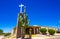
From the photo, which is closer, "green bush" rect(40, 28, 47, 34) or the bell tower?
the bell tower

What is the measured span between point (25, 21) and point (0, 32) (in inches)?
1627

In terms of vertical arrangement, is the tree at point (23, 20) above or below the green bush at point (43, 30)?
above

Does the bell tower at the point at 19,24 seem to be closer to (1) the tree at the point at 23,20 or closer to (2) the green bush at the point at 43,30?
(1) the tree at the point at 23,20

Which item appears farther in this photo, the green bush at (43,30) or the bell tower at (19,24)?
the green bush at (43,30)

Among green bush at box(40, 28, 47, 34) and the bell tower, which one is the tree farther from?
green bush at box(40, 28, 47, 34)

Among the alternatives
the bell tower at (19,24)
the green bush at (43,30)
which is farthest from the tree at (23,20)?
the green bush at (43,30)

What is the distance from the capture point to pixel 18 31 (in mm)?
35969

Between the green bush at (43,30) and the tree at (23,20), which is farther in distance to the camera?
the green bush at (43,30)

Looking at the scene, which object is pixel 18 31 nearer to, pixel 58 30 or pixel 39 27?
pixel 39 27

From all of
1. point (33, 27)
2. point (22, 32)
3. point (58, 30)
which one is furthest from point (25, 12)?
point (58, 30)

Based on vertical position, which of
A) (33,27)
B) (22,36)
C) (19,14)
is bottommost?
(22,36)

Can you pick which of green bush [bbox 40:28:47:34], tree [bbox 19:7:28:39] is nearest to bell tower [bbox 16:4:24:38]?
tree [bbox 19:7:28:39]

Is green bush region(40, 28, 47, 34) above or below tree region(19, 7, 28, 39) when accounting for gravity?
below

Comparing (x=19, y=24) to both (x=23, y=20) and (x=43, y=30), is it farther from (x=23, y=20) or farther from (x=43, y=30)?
(x=43, y=30)
